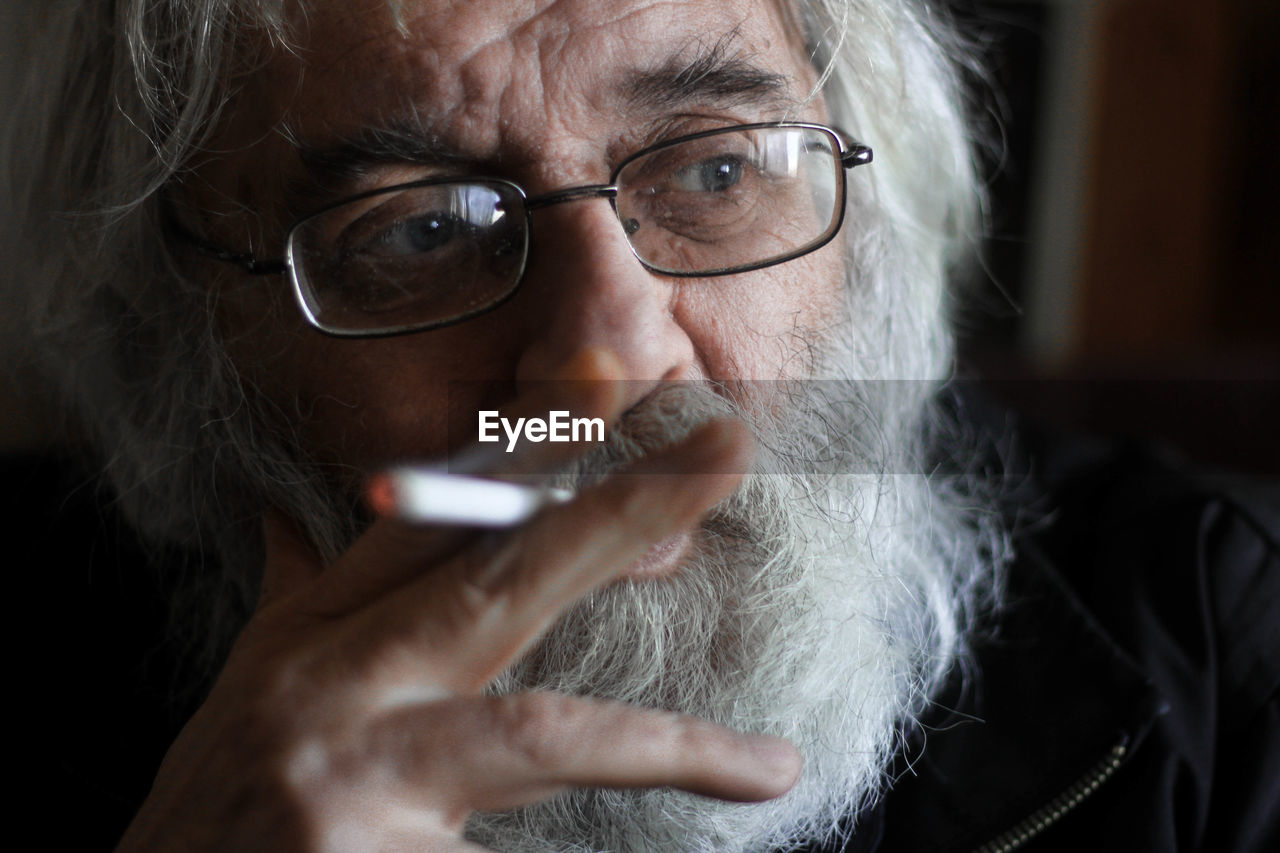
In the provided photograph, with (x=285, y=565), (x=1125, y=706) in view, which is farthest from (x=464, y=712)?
(x=1125, y=706)

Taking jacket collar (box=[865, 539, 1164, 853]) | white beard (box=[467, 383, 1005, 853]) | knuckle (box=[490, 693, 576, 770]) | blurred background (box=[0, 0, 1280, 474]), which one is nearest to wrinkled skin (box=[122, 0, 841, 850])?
knuckle (box=[490, 693, 576, 770])

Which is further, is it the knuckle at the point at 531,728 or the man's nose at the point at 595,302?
the man's nose at the point at 595,302

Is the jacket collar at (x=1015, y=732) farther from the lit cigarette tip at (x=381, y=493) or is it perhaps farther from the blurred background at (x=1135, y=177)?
the blurred background at (x=1135, y=177)

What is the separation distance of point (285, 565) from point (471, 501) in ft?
0.94

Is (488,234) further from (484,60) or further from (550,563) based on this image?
(550,563)

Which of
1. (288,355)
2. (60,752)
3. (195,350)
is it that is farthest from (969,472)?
(60,752)

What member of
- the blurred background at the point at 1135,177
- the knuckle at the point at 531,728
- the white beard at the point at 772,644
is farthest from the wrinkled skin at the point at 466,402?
the blurred background at the point at 1135,177

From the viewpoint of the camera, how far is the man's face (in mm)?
847

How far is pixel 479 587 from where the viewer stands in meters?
0.58

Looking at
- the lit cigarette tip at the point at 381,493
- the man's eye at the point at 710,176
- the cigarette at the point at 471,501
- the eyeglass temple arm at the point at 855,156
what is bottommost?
the cigarette at the point at 471,501

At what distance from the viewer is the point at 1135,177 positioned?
3.34 m

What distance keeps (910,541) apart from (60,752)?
1.04m

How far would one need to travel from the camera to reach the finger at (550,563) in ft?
1.85

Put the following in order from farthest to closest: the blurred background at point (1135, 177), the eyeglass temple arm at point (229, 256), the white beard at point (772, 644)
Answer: the blurred background at point (1135, 177) → the eyeglass temple arm at point (229, 256) → the white beard at point (772, 644)
